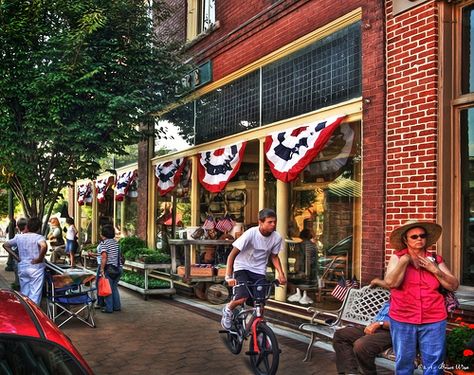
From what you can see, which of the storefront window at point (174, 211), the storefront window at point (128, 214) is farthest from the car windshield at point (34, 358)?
the storefront window at point (128, 214)

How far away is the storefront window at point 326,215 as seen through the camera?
743 centimetres

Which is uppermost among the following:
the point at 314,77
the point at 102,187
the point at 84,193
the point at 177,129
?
the point at 314,77

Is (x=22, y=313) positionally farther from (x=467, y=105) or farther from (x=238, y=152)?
(x=238, y=152)

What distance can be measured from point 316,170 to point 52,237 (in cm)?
1170

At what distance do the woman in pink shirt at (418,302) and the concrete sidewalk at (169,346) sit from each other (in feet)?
5.43

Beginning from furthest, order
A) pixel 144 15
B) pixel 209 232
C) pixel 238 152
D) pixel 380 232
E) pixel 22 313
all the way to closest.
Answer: pixel 209 232, pixel 144 15, pixel 238 152, pixel 380 232, pixel 22 313

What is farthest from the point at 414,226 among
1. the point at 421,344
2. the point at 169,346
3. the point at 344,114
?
the point at 169,346

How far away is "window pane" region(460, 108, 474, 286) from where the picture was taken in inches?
221

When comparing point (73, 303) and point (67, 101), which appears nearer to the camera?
point (73, 303)

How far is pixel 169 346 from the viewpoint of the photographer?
265 inches

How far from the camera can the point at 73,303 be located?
7.89 meters

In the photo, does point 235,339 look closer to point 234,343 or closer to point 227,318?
point 234,343

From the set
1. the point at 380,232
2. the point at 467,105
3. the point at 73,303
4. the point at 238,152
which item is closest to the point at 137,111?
the point at 238,152

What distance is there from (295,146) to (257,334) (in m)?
3.13
